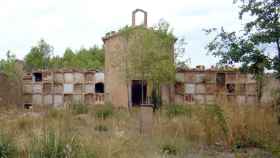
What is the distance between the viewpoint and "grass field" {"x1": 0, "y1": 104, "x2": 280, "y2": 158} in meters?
5.73

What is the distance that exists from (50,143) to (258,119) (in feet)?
16.6

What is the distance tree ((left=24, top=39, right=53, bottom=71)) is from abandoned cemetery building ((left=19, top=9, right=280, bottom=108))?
12.9 m

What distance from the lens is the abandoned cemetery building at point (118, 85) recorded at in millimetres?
24981

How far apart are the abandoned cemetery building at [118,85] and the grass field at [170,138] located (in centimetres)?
1427

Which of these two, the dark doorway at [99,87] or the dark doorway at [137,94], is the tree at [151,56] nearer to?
the dark doorway at [137,94]

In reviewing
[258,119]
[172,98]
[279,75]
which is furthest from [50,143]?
[172,98]

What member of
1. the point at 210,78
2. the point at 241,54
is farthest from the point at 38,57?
the point at 241,54

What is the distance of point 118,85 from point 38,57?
1855 centimetres

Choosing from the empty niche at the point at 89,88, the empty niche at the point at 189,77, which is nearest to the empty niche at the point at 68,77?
the empty niche at the point at 89,88

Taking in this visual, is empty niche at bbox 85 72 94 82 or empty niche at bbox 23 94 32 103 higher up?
empty niche at bbox 85 72 94 82

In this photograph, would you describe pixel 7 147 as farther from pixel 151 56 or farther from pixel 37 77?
pixel 37 77

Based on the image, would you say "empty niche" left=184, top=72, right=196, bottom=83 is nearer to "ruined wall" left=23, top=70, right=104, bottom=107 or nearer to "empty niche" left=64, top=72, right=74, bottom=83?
"ruined wall" left=23, top=70, right=104, bottom=107

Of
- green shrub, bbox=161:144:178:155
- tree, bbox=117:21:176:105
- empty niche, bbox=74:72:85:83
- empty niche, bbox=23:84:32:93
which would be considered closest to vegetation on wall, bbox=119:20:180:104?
tree, bbox=117:21:176:105

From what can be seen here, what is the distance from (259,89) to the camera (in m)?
21.1
